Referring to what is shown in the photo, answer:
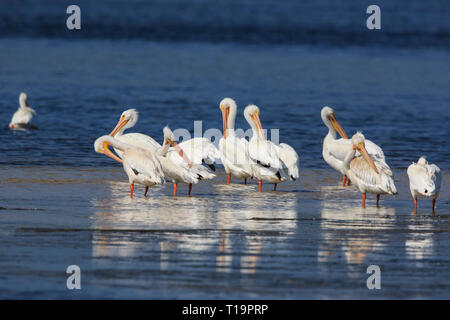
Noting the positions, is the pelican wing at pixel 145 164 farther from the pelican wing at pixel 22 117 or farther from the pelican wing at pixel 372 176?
the pelican wing at pixel 22 117

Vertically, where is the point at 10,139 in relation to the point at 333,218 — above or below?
above

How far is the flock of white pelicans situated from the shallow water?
0.22m

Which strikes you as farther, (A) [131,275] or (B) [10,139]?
(B) [10,139]

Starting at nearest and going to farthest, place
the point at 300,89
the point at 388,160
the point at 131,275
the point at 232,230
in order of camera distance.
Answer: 1. the point at 131,275
2. the point at 232,230
3. the point at 388,160
4. the point at 300,89

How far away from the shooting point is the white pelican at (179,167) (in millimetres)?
9844

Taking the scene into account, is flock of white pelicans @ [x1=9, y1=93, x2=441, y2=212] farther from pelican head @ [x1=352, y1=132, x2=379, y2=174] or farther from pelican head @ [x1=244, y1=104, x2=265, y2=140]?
pelican head @ [x1=244, y1=104, x2=265, y2=140]

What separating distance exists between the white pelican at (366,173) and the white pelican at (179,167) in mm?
1460

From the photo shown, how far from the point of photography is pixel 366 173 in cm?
948

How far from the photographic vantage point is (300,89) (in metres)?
22.2

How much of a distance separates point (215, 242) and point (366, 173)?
254 cm

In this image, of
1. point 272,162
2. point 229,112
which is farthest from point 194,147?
point 229,112
